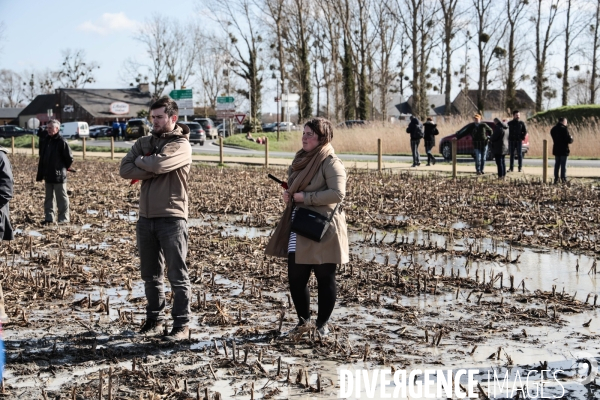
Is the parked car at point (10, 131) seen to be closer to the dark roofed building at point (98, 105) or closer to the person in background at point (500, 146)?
the dark roofed building at point (98, 105)

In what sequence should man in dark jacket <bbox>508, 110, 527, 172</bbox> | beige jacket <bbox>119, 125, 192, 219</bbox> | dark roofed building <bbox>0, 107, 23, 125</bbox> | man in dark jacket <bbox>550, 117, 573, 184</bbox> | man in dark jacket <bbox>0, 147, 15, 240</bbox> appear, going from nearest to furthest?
beige jacket <bbox>119, 125, 192, 219</bbox> < man in dark jacket <bbox>0, 147, 15, 240</bbox> < man in dark jacket <bbox>550, 117, 573, 184</bbox> < man in dark jacket <bbox>508, 110, 527, 172</bbox> < dark roofed building <bbox>0, 107, 23, 125</bbox>

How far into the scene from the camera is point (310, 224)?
6.16 m

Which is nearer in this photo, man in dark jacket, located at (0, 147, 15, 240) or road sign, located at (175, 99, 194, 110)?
man in dark jacket, located at (0, 147, 15, 240)

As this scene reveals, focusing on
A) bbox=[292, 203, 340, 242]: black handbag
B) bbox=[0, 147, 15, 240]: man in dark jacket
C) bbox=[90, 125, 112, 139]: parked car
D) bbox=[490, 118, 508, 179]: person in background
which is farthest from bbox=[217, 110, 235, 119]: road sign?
bbox=[292, 203, 340, 242]: black handbag

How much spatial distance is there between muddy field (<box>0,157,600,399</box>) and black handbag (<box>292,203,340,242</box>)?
0.77 metres

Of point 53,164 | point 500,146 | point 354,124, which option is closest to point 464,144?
point 500,146

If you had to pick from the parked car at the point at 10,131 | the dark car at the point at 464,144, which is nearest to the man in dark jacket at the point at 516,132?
the dark car at the point at 464,144

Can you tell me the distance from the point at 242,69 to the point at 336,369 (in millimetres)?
66794

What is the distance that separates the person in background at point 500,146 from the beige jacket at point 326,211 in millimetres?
15584

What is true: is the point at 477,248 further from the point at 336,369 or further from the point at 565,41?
the point at 565,41

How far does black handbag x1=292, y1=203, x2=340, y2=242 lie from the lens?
614cm

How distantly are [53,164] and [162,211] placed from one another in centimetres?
758

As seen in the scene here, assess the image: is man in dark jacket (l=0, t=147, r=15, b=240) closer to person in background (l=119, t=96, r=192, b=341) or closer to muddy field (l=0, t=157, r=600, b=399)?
muddy field (l=0, t=157, r=600, b=399)

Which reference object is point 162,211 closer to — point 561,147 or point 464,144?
point 561,147
